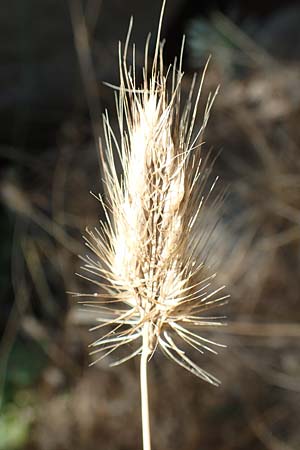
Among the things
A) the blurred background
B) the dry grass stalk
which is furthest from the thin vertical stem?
the blurred background

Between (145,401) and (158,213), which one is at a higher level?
(158,213)

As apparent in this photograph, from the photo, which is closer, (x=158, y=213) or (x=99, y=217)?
(x=158, y=213)

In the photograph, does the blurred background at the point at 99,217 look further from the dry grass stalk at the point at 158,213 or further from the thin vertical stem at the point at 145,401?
the thin vertical stem at the point at 145,401

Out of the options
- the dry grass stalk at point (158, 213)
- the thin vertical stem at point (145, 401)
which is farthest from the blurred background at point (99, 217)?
the thin vertical stem at point (145, 401)

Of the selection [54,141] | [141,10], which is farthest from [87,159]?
[141,10]

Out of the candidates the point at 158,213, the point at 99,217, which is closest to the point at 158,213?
the point at 158,213

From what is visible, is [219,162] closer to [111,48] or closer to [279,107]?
[279,107]

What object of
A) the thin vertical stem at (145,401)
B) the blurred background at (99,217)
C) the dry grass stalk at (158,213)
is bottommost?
the thin vertical stem at (145,401)

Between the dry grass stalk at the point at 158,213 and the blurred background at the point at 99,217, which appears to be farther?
the blurred background at the point at 99,217

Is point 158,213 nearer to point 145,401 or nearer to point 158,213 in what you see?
point 158,213
